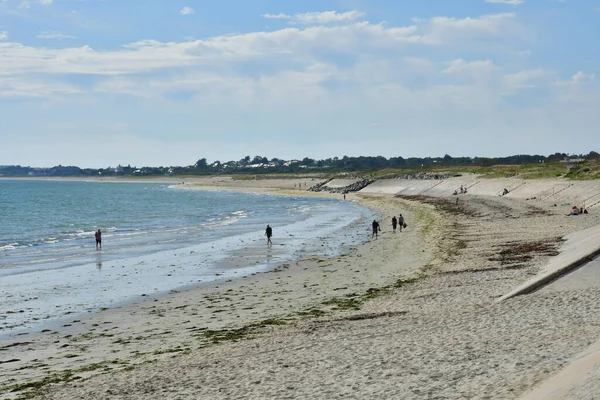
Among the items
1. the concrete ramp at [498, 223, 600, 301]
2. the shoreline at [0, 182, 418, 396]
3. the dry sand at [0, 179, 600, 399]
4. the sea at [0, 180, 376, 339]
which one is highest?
the concrete ramp at [498, 223, 600, 301]

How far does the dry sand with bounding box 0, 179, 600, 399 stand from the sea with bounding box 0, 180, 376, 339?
8.21 feet

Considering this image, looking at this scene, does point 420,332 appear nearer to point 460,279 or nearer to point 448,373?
point 448,373

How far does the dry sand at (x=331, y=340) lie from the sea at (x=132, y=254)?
250 cm

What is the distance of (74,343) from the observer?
17938 millimetres

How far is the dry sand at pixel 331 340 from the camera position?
12.4 metres

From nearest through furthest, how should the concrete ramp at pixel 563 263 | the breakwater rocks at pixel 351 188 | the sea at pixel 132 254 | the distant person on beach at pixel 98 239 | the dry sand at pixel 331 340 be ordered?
the dry sand at pixel 331 340 < the concrete ramp at pixel 563 263 < the sea at pixel 132 254 < the distant person on beach at pixel 98 239 < the breakwater rocks at pixel 351 188

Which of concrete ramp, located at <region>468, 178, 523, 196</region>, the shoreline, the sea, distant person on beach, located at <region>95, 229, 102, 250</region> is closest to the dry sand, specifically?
the shoreline

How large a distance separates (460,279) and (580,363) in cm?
1223

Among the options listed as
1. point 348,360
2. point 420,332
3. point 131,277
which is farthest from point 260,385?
point 131,277

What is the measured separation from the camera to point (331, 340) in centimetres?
1574

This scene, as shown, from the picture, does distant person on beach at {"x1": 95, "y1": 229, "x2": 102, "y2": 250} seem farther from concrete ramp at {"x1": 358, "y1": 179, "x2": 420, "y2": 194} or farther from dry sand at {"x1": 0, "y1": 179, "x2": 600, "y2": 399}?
concrete ramp at {"x1": 358, "y1": 179, "x2": 420, "y2": 194}

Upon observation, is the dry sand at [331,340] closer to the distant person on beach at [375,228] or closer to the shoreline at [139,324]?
the shoreline at [139,324]

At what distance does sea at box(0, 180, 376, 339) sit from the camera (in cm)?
→ 2489

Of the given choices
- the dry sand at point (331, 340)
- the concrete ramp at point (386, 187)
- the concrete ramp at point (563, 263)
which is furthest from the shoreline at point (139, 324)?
the concrete ramp at point (386, 187)
